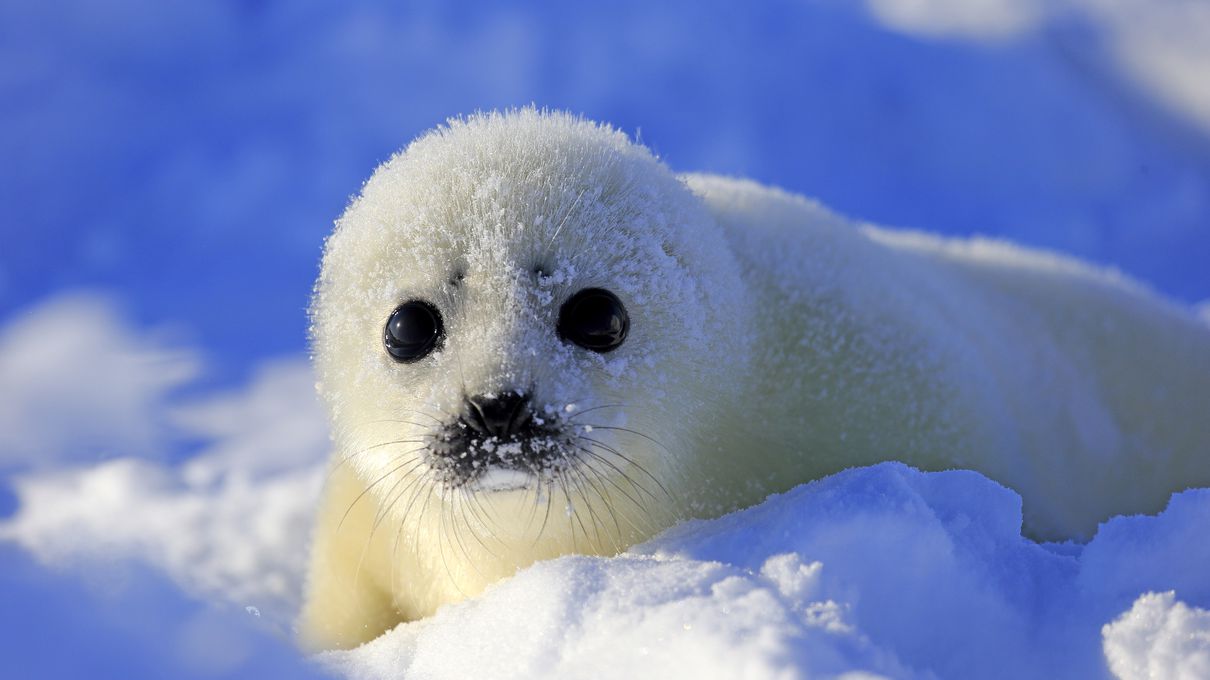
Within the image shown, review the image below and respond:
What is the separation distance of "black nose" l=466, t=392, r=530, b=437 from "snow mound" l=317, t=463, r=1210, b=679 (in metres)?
0.29

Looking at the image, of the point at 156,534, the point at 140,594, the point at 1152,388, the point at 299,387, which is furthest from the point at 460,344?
the point at 299,387

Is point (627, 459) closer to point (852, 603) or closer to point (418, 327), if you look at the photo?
point (418, 327)

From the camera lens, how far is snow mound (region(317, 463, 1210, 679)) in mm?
1675

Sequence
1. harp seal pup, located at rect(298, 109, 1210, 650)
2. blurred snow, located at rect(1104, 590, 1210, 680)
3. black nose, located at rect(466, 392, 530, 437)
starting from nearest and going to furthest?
1. blurred snow, located at rect(1104, 590, 1210, 680)
2. black nose, located at rect(466, 392, 530, 437)
3. harp seal pup, located at rect(298, 109, 1210, 650)

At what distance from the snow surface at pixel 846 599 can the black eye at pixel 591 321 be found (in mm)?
454

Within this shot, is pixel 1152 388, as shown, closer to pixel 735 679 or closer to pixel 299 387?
pixel 735 679

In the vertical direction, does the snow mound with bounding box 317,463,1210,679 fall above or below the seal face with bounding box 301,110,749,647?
below

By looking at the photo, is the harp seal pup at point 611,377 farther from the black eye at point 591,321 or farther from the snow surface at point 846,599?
the snow surface at point 846,599

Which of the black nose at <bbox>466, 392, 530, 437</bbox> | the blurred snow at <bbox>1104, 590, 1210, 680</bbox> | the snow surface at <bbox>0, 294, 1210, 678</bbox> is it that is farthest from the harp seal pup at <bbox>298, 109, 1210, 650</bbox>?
the blurred snow at <bbox>1104, 590, 1210, 680</bbox>

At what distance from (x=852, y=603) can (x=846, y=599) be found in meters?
0.01

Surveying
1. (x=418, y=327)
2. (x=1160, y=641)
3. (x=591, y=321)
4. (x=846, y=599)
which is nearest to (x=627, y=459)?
(x=591, y=321)

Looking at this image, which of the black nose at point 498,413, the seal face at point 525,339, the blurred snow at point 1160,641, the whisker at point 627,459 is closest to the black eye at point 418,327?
the seal face at point 525,339

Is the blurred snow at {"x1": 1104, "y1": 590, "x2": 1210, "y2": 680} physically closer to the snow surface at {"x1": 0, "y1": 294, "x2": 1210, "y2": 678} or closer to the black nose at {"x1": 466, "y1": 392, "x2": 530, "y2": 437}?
the snow surface at {"x1": 0, "y1": 294, "x2": 1210, "y2": 678}

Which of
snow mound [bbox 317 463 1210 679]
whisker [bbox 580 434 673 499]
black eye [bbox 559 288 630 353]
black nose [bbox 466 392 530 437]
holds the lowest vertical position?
snow mound [bbox 317 463 1210 679]
